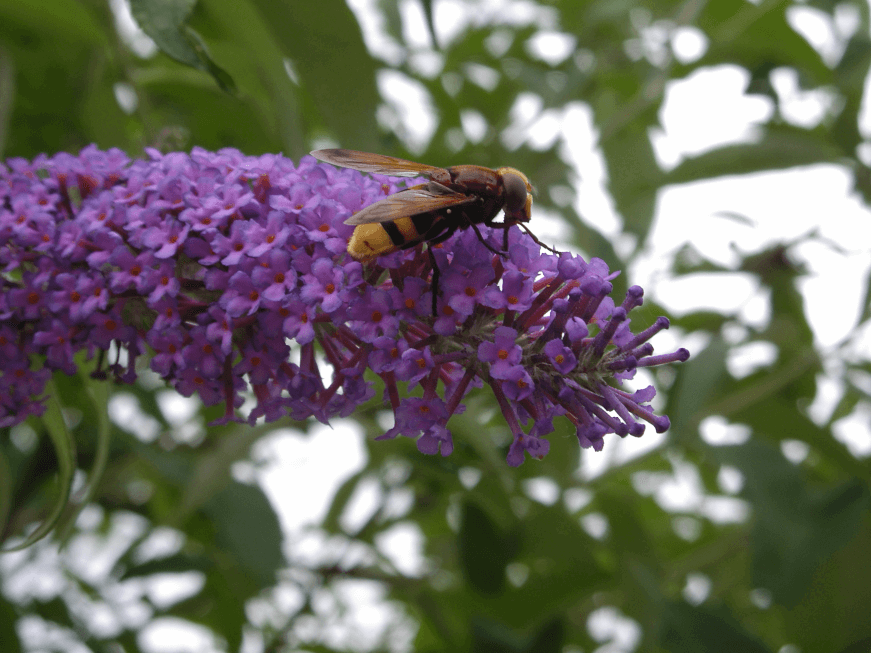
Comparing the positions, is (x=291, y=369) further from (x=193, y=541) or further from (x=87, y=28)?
(x=193, y=541)

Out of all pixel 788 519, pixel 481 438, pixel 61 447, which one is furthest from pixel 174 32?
pixel 788 519

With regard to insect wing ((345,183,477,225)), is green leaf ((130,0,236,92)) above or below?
above

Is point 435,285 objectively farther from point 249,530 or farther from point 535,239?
point 249,530

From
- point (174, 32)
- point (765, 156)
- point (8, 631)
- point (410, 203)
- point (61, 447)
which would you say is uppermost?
point (765, 156)

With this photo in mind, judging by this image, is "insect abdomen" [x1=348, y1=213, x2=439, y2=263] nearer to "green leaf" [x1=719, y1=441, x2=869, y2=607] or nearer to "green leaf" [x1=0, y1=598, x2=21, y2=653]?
"green leaf" [x1=719, y1=441, x2=869, y2=607]

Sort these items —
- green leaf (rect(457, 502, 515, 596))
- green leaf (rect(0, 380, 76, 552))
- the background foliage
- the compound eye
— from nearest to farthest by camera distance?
1. the compound eye
2. green leaf (rect(0, 380, 76, 552))
3. the background foliage
4. green leaf (rect(457, 502, 515, 596))

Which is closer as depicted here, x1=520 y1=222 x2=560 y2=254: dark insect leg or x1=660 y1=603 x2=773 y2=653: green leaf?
x1=520 y1=222 x2=560 y2=254: dark insect leg

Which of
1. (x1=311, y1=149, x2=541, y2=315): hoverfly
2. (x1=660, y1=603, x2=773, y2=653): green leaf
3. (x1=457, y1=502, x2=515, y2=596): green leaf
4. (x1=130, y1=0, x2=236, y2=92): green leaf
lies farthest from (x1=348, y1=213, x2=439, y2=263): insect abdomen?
(x1=660, y1=603, x2=773, y2=653): green leaf

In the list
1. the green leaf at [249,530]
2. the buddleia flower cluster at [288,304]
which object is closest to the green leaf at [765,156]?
the buddleia flower cluster at [288,304]
